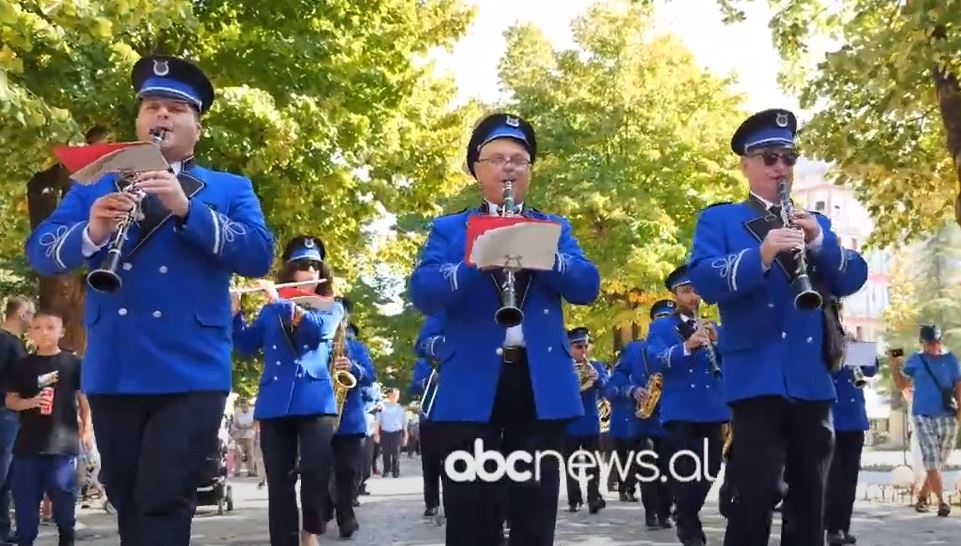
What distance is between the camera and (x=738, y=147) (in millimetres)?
6602

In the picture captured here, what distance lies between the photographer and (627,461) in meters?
16.9

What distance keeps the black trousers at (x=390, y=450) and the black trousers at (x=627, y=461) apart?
14.8m

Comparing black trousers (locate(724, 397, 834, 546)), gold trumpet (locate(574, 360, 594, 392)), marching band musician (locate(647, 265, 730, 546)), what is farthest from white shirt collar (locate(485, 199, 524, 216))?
gold trumpet (locate(574, 360, 594, 392))

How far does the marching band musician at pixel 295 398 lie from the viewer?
9234mm

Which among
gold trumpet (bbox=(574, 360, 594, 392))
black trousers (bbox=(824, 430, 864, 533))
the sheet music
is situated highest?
gold trumpet (bbox=(574, 360, 594, 392))

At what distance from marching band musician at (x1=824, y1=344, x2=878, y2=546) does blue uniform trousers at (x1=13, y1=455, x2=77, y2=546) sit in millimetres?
5931

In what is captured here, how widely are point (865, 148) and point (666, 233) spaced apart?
49.7 feet

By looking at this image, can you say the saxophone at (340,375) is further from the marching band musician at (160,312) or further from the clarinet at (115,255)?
the clarinet at (115,255)

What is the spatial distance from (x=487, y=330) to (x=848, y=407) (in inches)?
236

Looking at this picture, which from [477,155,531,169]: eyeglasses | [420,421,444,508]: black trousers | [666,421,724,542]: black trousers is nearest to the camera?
[477,155,531,169]: eyeglasses

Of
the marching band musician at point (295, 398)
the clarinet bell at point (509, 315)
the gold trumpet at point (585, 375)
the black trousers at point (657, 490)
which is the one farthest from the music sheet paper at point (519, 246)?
the gold trumpet at point (585, 375)

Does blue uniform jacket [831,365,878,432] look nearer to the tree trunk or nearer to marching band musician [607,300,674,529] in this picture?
marching band musician [607,300,674,529]

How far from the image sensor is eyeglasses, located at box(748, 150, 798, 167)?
6.47 m

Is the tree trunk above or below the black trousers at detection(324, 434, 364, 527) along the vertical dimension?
above
